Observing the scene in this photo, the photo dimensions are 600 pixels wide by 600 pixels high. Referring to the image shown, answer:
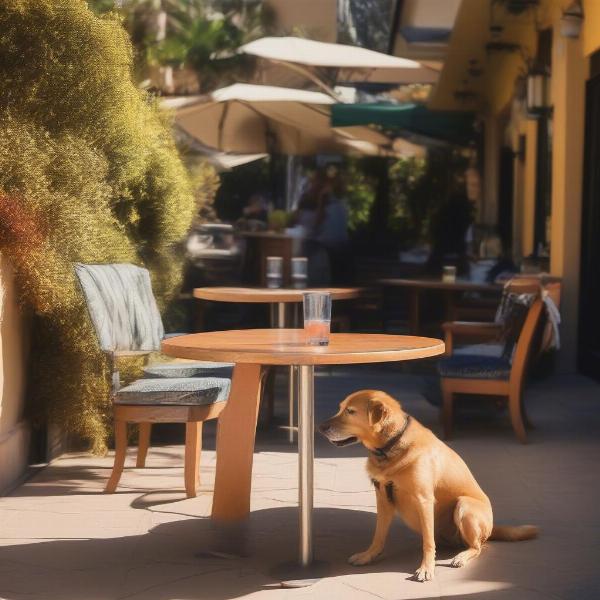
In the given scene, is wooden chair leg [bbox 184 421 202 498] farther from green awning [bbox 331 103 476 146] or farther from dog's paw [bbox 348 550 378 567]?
green awning [bbox 331 103 476 146]

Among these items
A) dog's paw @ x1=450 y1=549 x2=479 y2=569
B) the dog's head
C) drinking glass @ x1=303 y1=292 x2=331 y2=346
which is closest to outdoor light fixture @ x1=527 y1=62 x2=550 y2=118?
drinking glass @ x1=303 y1=292 x2=331 y2=346

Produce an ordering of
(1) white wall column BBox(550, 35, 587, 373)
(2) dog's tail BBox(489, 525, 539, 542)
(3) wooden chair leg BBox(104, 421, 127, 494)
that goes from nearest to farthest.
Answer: (2) dog's tail BBox(489, 525, 539, 542)
(3) wooden chair leg BBox(104, 421, 127, 494)
(1) white wall column BBox(550, 35, 587, 373)

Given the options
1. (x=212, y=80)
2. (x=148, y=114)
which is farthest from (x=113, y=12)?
(x=212, y=80)

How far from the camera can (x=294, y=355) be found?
3705mm

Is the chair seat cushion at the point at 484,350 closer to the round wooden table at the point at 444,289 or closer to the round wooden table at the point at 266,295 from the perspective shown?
the round wooden table at the point at 266,295

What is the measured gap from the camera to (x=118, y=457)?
5223 mm

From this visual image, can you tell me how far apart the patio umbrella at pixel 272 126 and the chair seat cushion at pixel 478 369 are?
606 cm

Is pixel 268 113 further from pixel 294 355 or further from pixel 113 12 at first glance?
pixel 294 355

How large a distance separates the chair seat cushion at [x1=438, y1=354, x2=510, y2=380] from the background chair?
1396mm

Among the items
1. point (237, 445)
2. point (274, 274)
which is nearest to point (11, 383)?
point (237, 445)

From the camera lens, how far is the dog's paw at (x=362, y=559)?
13.3 ft

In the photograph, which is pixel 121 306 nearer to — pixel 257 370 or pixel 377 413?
pixel 257 370

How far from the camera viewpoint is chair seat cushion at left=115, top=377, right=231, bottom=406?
505cm

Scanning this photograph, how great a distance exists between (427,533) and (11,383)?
2407 mm
